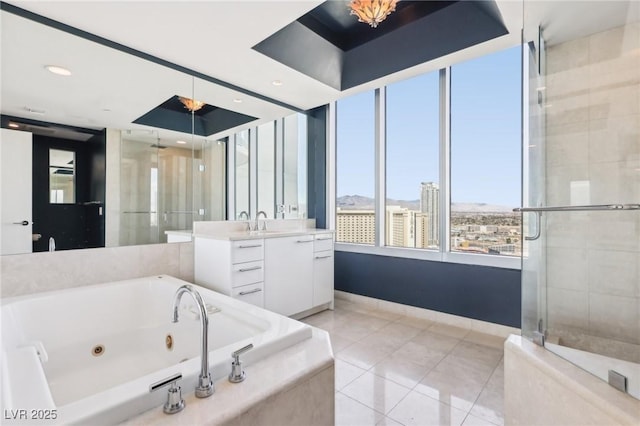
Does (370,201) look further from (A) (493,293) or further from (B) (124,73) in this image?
(B) (124,73)

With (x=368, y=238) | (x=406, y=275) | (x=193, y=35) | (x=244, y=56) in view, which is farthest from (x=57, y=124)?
(x=406, y=275)

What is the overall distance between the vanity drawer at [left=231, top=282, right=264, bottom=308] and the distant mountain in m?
1.67

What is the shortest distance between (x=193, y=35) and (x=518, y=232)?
3.13 metres

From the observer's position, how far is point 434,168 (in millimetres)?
3184

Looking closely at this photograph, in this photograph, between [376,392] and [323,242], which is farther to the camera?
[323,242]

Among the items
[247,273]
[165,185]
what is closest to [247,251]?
[247,273]

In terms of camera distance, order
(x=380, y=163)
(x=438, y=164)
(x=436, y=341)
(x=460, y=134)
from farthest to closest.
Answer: (x=380, y=163) → (x=438, y=164) → (x=460, y=134) → (x=436, y=341)

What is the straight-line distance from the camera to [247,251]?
261 centimetres

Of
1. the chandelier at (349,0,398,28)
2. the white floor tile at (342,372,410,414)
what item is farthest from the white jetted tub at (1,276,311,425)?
the chandelier at (349,0,398,28)

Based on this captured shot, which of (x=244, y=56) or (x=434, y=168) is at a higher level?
(x=244, y=56)

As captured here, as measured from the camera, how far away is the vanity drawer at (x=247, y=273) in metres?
2.52

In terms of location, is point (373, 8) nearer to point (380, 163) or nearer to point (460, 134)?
point (460, 134)

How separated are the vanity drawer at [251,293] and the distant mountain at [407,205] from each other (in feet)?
5.47

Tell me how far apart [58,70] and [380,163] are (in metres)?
3.02
